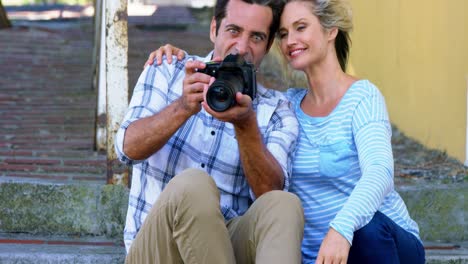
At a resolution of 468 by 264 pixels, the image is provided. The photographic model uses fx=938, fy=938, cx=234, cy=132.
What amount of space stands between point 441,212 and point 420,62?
151cm

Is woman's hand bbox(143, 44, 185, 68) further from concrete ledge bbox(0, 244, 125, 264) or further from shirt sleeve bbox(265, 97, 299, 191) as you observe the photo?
concrete ledge bbox(0, 244, 125, 264)

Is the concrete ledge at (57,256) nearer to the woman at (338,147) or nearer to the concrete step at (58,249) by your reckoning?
the concrete step at (58,249)

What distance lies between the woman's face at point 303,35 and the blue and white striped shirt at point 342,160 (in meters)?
0.17

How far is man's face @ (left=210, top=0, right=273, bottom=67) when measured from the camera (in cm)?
306

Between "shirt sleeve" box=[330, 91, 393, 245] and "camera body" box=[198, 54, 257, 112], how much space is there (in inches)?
14.0

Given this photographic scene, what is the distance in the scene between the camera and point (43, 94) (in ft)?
22.6

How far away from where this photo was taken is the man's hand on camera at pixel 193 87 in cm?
280

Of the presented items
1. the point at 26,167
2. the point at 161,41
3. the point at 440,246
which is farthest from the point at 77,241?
the point at 161,41

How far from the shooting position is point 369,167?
273cm

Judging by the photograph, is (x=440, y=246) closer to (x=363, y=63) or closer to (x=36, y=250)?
(x=36, y=250)

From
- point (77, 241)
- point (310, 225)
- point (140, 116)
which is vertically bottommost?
point (77, 241)

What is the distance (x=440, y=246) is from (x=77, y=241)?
1.50 m

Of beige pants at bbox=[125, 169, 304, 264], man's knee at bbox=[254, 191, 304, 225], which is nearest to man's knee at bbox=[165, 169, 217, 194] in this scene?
beige pants at bbox=[125, 169, 304, 264]

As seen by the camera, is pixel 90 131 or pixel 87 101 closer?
pixel 90 131
